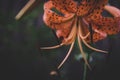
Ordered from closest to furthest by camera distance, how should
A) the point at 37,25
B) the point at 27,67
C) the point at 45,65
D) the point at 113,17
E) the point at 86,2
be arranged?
the point at 86,2, the point at 113,17, the point at 37,25, the point at 45,65, the point at 27,67

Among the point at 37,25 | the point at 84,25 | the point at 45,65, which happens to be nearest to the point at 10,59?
the point at 45,65

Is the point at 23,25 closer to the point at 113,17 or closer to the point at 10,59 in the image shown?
the point at 10,59

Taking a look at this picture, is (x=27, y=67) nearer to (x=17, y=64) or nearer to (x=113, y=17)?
(x=17, y=64)

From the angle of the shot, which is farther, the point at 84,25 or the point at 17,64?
the point at 17,64

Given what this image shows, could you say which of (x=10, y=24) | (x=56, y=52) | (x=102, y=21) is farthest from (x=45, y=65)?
(x=102, y=21)

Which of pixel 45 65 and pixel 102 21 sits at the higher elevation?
pixel 102 21

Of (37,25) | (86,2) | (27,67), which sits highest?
(86,2)

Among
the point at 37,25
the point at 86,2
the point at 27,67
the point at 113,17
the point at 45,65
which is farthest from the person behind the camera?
the point at 27,67
